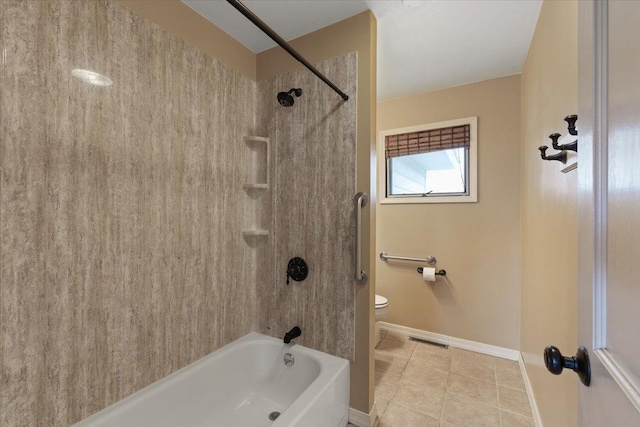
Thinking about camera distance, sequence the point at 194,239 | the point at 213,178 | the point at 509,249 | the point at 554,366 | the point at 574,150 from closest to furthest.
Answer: the point at 554,366, the point at 574,150, the point at 194,239, the point at 213,178, the point at 509,249

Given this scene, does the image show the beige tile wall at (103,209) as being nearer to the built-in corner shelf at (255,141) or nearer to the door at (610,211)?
the built-in corner shelf at (255,141)

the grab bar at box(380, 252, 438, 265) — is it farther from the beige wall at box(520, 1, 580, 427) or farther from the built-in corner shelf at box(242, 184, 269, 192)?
the built-in corner shelf at box(242, 184, 269, 192)

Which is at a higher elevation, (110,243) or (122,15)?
(122,15)

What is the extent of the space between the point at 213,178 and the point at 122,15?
3.00 feet

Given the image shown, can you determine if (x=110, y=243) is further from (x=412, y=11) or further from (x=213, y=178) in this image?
(x=412, y=11)

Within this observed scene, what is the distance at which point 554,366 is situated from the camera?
607 mm

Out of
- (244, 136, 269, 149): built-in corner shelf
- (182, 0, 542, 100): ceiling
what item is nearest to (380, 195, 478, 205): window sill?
(182, 0, 542, 100): ceiling

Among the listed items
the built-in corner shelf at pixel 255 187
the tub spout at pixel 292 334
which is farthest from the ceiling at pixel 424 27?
the tub spout at pixel 292 334

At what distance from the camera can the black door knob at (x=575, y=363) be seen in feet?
1.89

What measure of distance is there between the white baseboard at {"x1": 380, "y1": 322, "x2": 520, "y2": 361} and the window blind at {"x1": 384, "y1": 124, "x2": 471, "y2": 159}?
6.20 ft

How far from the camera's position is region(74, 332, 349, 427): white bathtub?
126cm

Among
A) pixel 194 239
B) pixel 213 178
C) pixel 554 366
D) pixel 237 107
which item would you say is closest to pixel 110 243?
pixel 194 239

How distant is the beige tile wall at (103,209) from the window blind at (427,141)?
1.85 m

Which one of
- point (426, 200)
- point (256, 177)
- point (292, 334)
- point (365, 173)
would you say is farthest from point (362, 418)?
point (426, 200)
